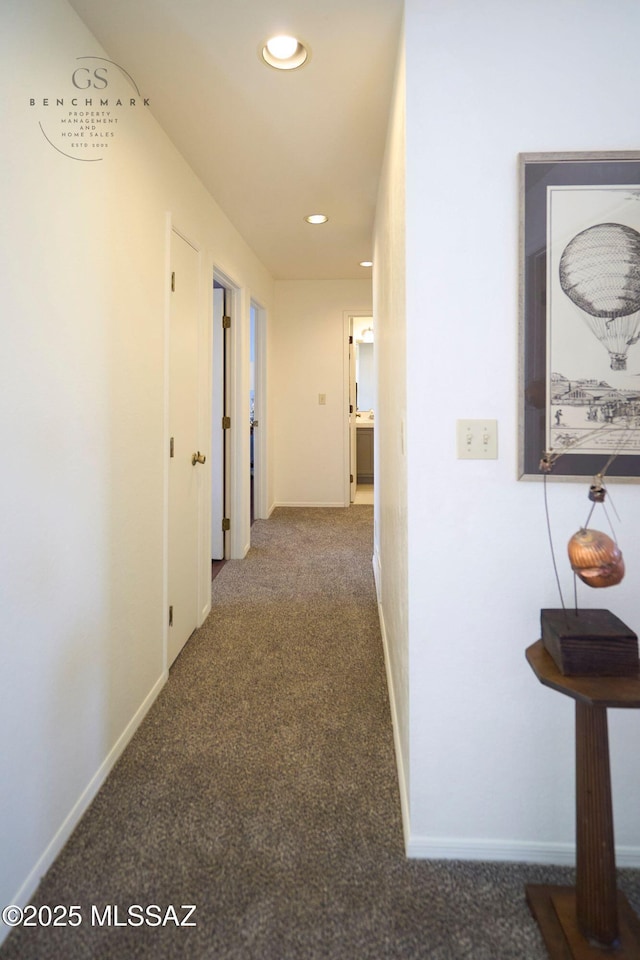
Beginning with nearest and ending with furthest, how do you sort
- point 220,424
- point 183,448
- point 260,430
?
point 183,448, point 220,424, point 260,430

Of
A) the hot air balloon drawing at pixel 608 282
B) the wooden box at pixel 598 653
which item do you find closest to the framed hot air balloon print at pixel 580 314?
the hot air balloon drawing at pixel 608 282

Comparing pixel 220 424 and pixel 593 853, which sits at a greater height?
pixel 220 424

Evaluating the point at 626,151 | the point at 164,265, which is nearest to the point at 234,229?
the point at 164,265

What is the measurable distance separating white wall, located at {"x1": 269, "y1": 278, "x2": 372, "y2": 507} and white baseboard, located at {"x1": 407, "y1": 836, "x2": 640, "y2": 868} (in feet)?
14.1

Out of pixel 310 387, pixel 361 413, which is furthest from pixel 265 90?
Result: pixel 361 413

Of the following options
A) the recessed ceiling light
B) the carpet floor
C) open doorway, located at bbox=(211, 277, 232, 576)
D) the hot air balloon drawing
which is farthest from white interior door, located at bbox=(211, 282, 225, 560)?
the hot air balloon drawing

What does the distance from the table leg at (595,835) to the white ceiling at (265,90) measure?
2041mm

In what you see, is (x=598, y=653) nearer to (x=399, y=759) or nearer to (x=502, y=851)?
(x=502, y=851)

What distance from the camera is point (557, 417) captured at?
1315 millimetres

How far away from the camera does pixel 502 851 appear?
1.36 m

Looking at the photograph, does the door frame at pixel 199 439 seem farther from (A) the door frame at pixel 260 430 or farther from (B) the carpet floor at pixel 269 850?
(A) the door frame at pixel 260 430

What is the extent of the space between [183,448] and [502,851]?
78.5 inches

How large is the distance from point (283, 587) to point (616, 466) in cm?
240

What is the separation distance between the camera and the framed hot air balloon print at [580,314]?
129 centimetres
